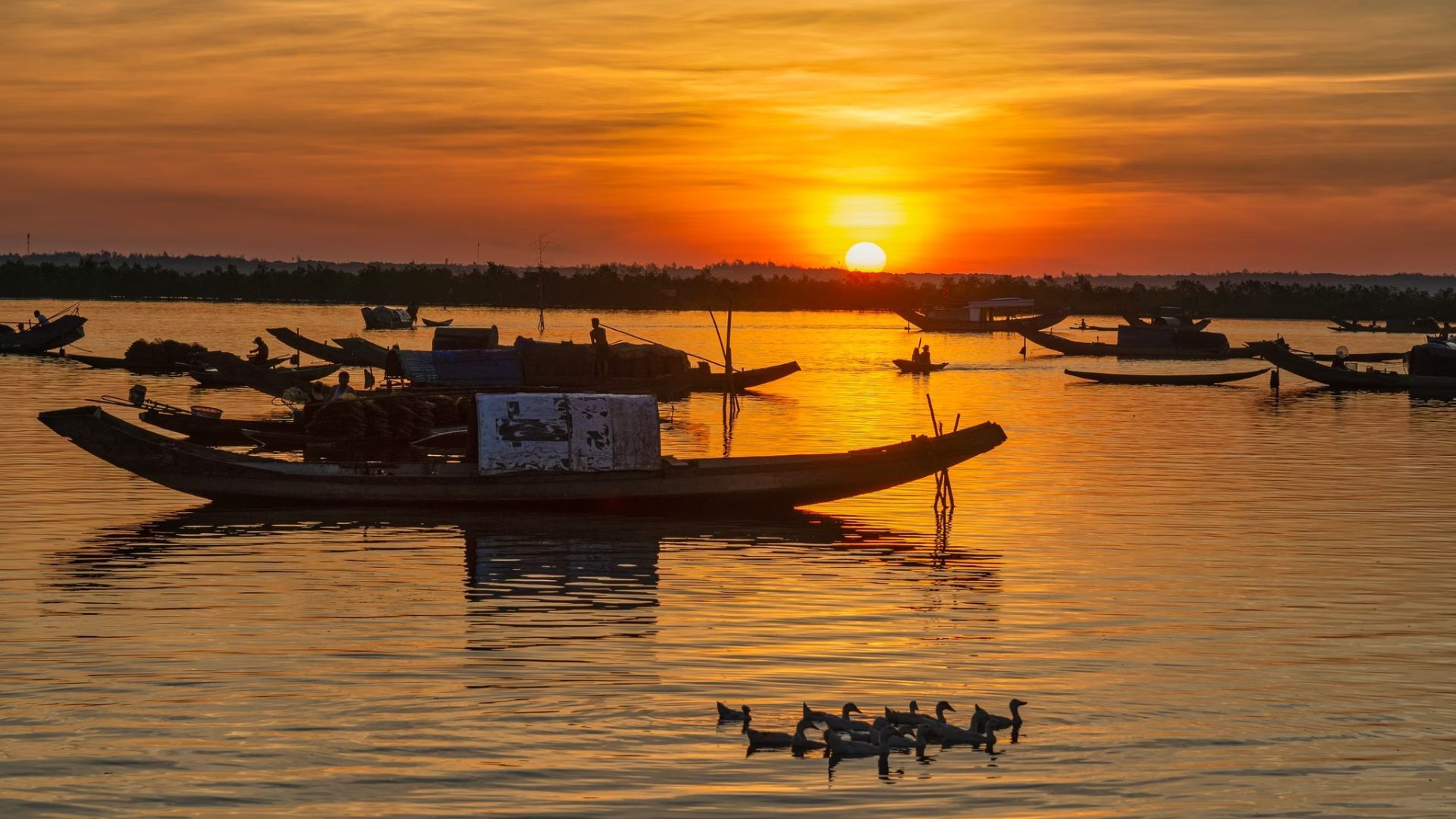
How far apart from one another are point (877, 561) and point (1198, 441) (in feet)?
75.6

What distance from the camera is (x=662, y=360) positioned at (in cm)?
4944

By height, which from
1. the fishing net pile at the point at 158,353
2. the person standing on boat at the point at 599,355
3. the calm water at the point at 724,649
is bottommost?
the calm water at the point at 724,649

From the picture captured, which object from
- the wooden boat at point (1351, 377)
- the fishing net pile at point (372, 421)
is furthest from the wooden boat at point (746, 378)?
the wooden boat at point (1351, 377)

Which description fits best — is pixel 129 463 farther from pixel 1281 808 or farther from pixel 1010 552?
pixel 1281 808

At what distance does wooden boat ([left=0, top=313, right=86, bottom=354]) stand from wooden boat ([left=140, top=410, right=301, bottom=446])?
134 ft

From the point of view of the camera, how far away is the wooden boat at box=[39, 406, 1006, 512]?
2492cm

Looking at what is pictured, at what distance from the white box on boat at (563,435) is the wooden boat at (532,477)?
0.18 m

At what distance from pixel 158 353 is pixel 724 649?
52878mm

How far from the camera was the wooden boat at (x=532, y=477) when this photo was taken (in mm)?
24922

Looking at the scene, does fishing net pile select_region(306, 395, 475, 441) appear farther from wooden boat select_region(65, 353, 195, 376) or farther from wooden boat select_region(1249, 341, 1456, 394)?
wooden boat select_region(1249, 341, 1456, 394)

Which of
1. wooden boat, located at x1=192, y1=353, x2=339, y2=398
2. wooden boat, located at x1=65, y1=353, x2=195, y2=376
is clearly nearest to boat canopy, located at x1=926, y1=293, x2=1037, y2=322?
wooden boat, located at x1=65, y1=353, x2=195, y2=376

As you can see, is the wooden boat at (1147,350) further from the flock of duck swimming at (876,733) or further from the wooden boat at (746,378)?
the flock of duck swimming at (876,733)

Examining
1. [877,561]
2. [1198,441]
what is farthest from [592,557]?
[1198,441]

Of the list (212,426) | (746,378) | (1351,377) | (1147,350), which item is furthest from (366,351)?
(1147,350)
